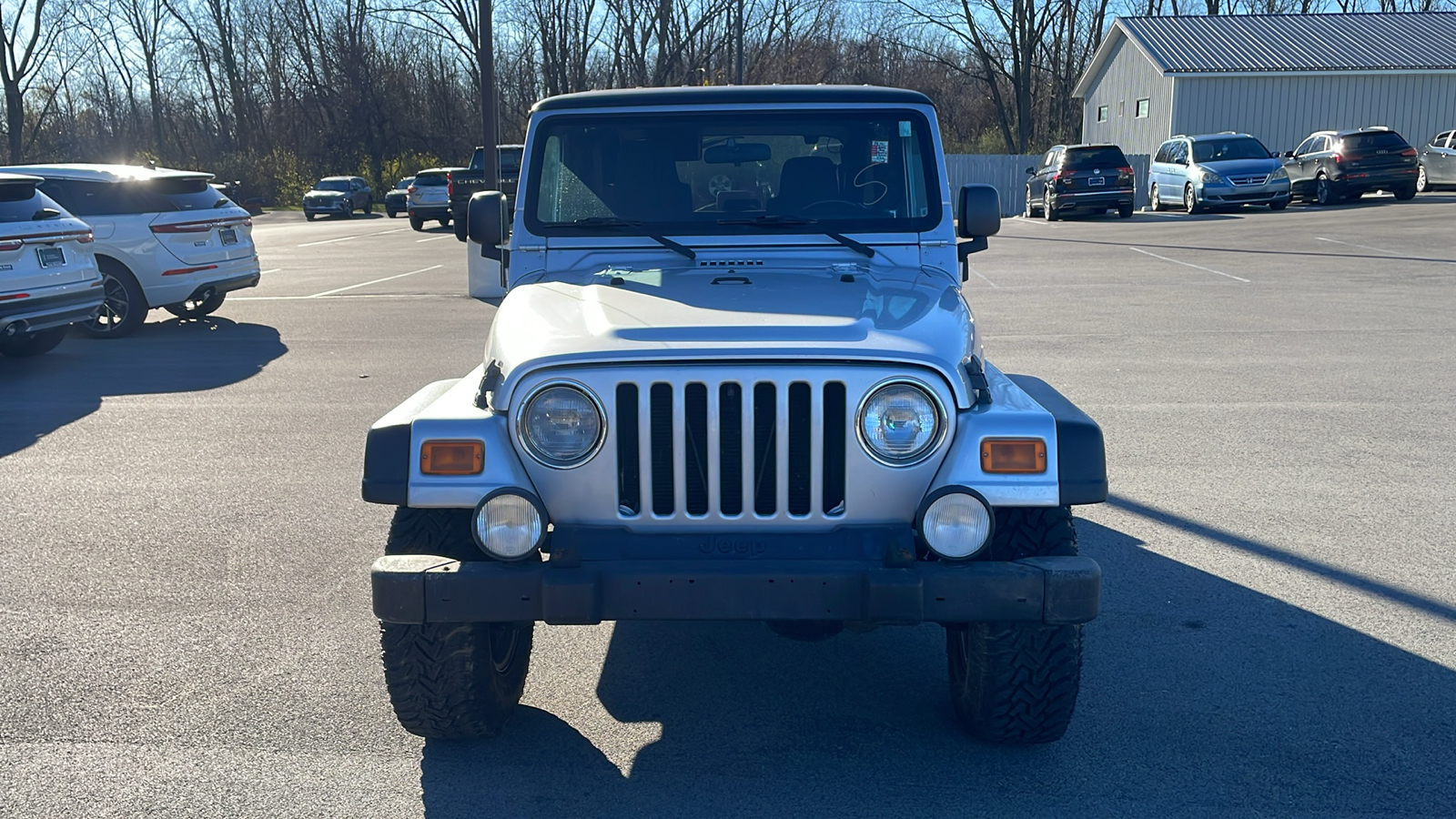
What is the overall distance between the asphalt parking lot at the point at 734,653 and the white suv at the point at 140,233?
3.48m

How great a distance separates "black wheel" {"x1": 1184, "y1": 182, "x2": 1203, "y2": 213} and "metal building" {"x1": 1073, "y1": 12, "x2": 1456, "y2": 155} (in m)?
8.39

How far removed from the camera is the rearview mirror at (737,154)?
4719 millimetres

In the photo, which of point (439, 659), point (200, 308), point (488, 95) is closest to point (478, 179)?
point (488, 95)

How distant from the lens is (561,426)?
330cm

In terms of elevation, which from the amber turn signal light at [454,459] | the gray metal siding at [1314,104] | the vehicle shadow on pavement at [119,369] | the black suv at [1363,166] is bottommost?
the vehicle shadow on pavement at [119,369]

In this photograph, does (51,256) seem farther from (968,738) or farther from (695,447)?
(968,738)

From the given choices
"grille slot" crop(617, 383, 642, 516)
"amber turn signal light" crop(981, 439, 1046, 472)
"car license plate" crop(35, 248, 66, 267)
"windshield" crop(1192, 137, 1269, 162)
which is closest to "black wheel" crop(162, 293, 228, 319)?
"car license plate" crop(35, 248, 66, 267)

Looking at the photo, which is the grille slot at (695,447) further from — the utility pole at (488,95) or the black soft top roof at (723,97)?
the utility pole at (488,95)

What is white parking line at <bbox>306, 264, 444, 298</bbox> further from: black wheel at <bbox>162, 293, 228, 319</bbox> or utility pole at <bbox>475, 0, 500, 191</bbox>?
black wheel at <bbox>162, 293, 228, 319</bbox>

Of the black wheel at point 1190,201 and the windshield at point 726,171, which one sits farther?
the black wheel at point 1190,201

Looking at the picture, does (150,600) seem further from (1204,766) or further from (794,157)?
(1204,766)

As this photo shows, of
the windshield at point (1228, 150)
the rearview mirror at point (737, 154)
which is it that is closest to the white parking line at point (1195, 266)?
the windshield at point (1228, 150)

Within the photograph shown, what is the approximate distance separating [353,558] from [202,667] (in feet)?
3.91

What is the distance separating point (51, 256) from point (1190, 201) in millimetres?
24870
